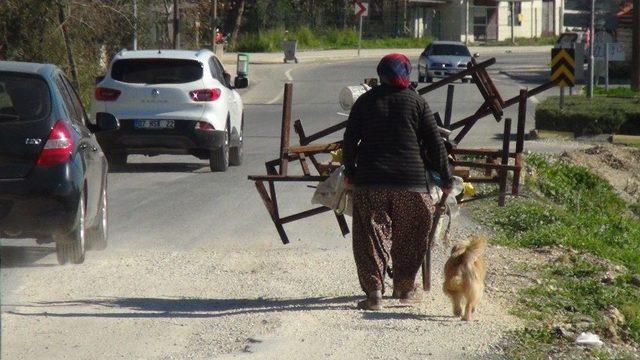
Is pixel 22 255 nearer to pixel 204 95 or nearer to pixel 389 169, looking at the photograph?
pixel 389 169

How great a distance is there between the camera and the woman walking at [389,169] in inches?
329

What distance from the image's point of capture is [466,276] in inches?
323

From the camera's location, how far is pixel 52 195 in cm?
995

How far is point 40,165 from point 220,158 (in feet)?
29.1

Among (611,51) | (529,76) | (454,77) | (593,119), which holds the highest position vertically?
(454,77)

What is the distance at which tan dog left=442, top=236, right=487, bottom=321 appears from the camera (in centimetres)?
820

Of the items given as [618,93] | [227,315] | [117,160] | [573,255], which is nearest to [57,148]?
[227,315]

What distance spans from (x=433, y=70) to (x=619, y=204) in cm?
2894

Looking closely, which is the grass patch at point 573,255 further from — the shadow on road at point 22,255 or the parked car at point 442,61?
the parked car at point 442,61

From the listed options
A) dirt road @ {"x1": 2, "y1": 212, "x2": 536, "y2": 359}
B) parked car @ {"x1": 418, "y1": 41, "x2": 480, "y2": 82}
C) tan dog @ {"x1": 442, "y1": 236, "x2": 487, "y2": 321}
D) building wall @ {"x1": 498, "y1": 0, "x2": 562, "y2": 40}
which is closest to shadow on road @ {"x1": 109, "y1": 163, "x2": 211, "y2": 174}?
dirt road @ {"x1": 2, "y1": 212, "x2": 536, "y2": 359}

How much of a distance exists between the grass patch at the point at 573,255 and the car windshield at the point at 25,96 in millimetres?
Result: 3947

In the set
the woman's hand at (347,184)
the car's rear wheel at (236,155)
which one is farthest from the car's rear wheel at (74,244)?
the car's rear wheel at (236,155)

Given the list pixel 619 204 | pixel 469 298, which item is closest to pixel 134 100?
pixel 619 204

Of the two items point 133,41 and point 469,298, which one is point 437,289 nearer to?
point 469,298
